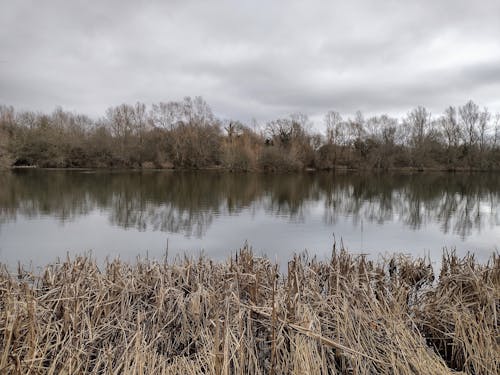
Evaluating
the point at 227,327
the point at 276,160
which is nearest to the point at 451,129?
the point at 276,160

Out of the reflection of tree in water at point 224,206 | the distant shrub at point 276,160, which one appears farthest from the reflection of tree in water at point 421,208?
the distant shrub at point 276,160

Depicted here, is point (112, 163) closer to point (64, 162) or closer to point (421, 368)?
point (64, 162)

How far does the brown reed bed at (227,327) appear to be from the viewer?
3.17 meters

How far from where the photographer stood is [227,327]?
3217 mm

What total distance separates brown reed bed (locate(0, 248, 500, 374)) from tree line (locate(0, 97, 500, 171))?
48.8m

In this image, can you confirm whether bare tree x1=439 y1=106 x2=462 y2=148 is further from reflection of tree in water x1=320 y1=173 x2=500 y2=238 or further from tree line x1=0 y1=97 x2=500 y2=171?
reflection of tree in water x1=320 y1=173 x2=500 y2=238

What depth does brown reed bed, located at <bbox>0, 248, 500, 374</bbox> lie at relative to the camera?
10.4 feet

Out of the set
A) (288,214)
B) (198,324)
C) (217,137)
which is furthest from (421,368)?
(217,137)

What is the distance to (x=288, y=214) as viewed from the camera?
17.0 meters

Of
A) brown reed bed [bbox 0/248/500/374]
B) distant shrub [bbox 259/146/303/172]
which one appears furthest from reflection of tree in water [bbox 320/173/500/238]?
distant shrub [bbox 259/146/303/172]

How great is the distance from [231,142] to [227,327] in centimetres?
5635

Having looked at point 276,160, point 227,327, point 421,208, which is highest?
point 276,160

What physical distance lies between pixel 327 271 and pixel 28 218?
14.3 m

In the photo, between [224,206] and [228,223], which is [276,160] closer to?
[224,206]
